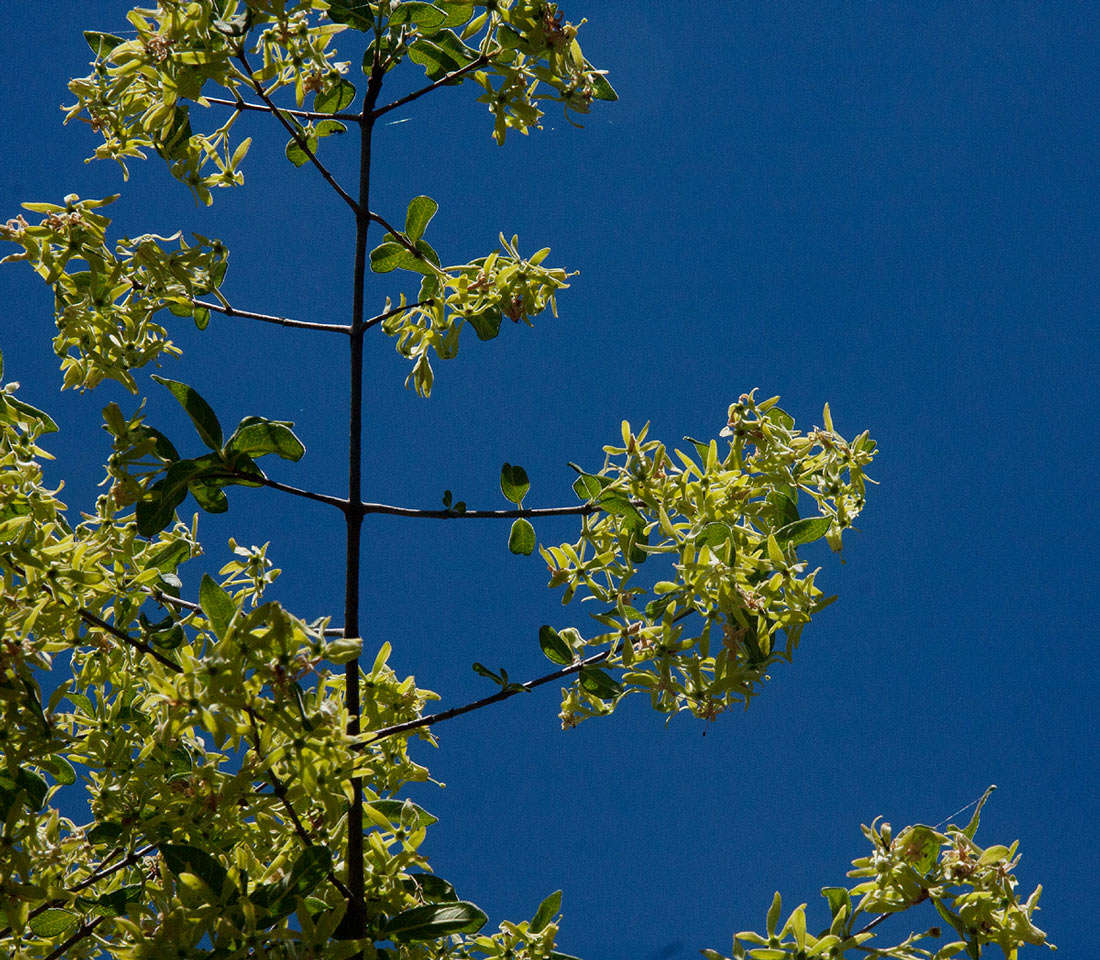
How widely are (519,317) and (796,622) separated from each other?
571 mm

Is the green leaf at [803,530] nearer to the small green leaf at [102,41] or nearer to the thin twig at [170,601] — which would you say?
the thin twig at [170,601]

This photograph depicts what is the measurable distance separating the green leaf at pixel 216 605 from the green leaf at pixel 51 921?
53 cm

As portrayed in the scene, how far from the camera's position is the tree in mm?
1194

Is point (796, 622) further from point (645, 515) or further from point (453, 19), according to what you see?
point (453, 19)

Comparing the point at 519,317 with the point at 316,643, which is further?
the point at 519,317

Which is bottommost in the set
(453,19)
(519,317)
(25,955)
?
(25,955)

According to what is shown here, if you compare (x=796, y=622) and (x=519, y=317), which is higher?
(x=519, y=317)

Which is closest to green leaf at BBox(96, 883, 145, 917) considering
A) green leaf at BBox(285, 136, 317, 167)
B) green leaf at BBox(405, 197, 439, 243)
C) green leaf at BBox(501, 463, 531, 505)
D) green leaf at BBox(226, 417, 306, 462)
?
green leaf at BBox(226, 417, 306, 462)

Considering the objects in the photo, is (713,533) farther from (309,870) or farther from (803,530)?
(309,870)

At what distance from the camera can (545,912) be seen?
1.51 m

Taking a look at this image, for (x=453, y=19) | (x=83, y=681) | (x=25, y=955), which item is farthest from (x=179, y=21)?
(x=25, y=955)

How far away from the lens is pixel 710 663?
1439mm

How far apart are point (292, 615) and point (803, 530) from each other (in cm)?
66

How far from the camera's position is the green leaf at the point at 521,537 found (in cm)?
160
